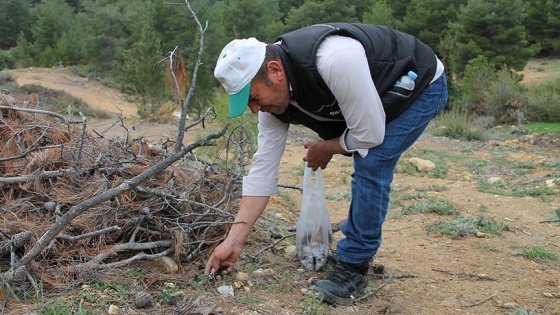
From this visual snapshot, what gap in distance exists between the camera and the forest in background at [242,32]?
15.3 m

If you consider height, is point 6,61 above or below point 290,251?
below

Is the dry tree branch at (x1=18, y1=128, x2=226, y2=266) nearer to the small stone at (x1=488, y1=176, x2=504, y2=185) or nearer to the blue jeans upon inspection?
the blue jeans

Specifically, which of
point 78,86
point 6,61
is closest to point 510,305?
point 78,86

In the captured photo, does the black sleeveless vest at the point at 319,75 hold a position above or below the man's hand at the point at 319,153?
above

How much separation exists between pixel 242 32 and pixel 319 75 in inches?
891

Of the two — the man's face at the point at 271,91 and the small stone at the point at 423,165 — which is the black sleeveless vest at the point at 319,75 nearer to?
the man's face at the point at 271,91

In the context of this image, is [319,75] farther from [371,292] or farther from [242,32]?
[242,32]

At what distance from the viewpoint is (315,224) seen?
2.94 m

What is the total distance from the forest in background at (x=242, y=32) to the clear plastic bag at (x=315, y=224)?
11.0 m

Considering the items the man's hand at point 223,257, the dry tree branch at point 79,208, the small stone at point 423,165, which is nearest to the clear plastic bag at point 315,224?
the man's hand at point 223,257

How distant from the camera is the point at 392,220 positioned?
437 cm

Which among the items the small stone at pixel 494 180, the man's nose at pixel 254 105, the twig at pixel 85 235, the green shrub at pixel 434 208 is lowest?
the small stone at pixel 494 180

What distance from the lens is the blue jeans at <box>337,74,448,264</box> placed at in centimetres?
245

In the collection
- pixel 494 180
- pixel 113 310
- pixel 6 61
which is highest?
pixel 113 310
